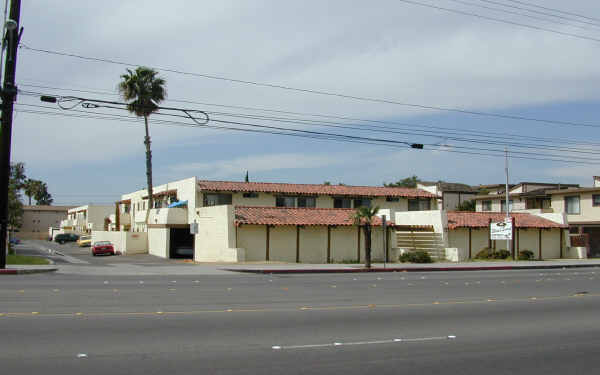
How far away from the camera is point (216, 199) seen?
43062 millimetres

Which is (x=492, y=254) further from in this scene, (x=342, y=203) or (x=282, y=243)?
(x=282, y=243)

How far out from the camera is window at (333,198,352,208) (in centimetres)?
4700

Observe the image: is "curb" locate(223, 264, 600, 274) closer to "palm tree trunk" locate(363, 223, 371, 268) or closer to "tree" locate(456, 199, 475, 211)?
"palm tree trunk" locate(363, 223, 371, 268)

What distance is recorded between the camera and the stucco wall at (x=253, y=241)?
114ft

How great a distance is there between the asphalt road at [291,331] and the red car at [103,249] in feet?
105

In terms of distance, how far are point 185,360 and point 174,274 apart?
17136 millimetres

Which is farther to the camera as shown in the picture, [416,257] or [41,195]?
[41,195]

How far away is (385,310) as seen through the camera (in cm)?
1340

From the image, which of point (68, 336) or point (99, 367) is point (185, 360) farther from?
point (68, 336)

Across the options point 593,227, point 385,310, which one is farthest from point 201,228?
point 593,227

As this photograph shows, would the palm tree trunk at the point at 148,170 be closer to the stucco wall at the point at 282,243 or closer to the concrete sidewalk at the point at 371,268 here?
the stucco wall at the point at 282,243

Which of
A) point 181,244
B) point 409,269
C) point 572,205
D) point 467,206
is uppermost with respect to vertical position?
point 467,206

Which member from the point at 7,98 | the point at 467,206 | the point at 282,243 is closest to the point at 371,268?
the point at 282,243

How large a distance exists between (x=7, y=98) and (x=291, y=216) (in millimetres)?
18483
